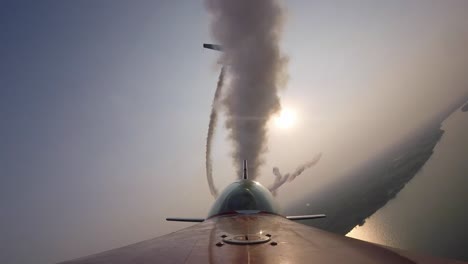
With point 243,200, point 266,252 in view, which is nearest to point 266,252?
point 266,252

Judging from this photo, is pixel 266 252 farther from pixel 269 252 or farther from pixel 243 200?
pixel 243 200

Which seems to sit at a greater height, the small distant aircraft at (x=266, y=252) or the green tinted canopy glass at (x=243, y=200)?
the green tinted canopy glass at (x=243, y=200)

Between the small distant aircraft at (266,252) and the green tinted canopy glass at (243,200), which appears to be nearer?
the small distant aircraft at (266,252)

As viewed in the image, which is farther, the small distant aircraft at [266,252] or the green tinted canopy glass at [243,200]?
the green tinted canopy glass at [243,200]

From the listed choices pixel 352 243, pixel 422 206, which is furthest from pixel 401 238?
pixel 352 243

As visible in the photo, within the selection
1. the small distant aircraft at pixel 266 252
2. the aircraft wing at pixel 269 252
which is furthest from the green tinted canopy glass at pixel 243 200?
the aircraft wing at pixel 269 252

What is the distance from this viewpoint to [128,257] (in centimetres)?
498

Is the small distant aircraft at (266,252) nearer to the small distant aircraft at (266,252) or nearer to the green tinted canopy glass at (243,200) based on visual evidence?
the small distant aircraft at (266,252)

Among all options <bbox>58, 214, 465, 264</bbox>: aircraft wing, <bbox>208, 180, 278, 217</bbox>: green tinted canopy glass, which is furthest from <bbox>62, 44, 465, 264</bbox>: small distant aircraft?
<bbox>208, 180, 278, 217</bbox>: green tinted canopy glass

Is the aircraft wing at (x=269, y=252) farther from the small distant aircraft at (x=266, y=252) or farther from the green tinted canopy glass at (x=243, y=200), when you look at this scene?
the green tinted canopy glass at (x=243, y=200)

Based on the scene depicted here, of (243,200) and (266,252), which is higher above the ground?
(243,200)

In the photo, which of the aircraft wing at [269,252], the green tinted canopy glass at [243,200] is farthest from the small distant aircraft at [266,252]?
the green tinted canopy glass at [243,200]

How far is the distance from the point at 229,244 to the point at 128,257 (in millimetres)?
2107

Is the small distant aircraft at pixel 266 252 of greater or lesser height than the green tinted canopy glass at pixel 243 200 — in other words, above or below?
below
